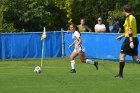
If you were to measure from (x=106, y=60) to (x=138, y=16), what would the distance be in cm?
1628

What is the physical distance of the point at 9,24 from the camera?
107 ft

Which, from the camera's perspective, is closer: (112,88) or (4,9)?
(112,88)

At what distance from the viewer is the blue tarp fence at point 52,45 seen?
80.4ft

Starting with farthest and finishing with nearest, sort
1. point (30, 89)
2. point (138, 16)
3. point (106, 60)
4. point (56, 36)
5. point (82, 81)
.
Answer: point (138, 16)
point (56, 36)
point (106, 60)
point (82, 81)
point (30, 89)

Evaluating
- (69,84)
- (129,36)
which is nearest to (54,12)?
(129,36)

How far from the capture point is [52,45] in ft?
87.7

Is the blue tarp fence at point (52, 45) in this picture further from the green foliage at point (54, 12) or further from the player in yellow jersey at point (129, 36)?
the player in yellow jersey at point (129, 36)

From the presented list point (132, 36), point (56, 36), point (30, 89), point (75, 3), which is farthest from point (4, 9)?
point (30, 89)

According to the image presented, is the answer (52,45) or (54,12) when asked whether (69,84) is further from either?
(54,12)

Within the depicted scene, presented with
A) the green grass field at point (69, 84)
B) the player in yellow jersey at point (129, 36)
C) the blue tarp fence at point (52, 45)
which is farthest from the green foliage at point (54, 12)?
the player in yellow jersey at point (129, 36)

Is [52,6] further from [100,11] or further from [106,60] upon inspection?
[106,60]

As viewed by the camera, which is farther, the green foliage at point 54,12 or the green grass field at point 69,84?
the green foliage at point 54,12

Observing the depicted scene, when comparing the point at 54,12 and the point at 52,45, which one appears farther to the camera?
the point at 54,12

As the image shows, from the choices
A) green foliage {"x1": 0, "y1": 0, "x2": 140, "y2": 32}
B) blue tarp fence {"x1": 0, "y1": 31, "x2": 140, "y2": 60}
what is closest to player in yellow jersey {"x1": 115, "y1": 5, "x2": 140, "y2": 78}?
blue tarp fence {"x1": 0, "y1": 31, "x2": 140, "y2": 60}
